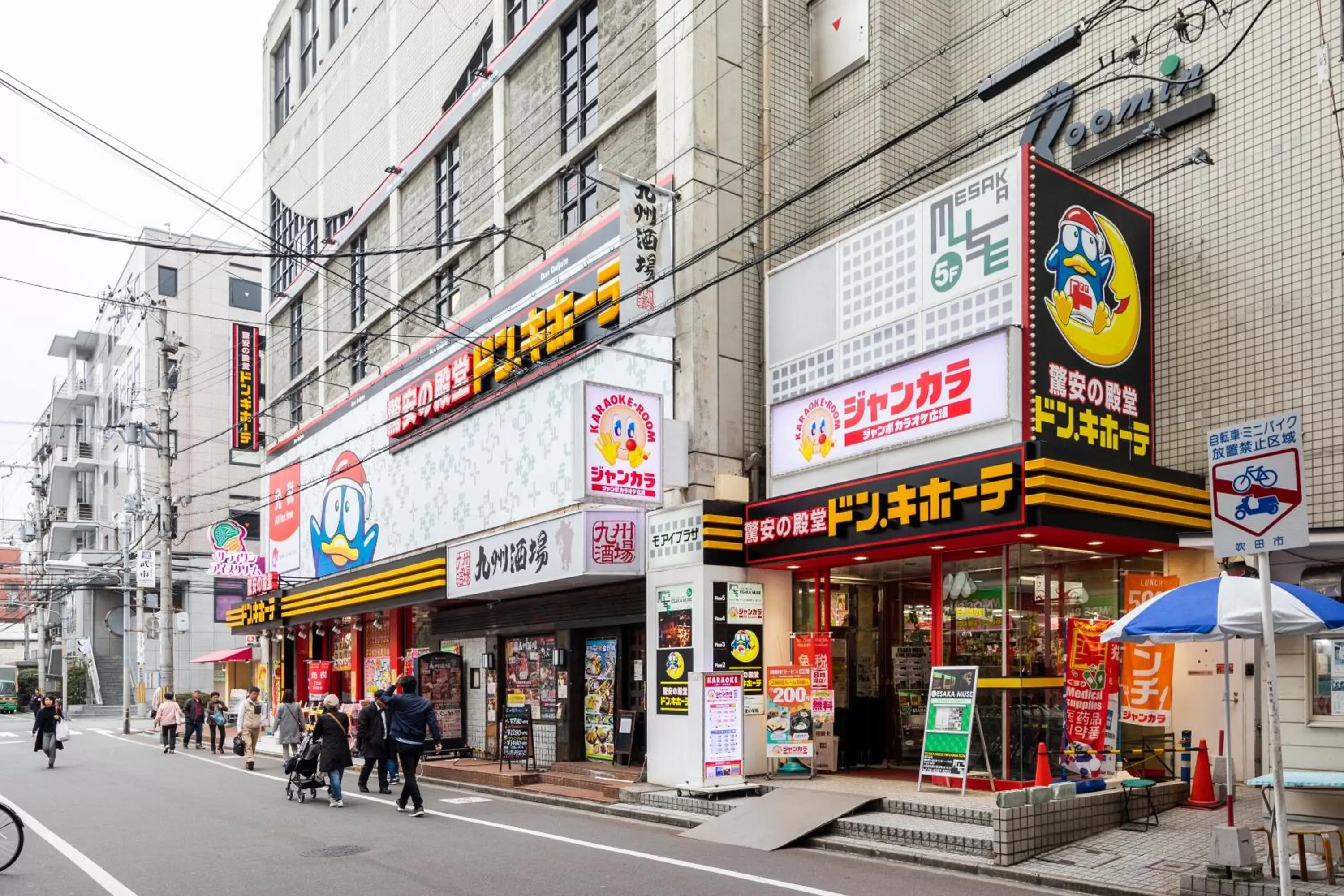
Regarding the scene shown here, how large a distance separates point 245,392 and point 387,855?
2684 cm

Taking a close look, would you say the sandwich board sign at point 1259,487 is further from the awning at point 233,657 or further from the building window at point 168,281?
the building window at point 168,281

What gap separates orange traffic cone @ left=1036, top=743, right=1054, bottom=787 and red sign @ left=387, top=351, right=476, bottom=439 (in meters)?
14.6

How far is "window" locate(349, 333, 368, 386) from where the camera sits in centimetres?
3078

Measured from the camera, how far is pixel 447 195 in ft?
89.6

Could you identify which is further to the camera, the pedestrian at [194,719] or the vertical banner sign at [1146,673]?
the pedestrian at [194,719]

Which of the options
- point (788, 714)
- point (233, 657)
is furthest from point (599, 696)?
point (233, 657)

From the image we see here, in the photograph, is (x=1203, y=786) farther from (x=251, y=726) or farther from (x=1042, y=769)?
(x=251, y=726)

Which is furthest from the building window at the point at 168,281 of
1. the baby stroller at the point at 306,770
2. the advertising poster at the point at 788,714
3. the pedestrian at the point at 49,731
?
the advertising poster at the point at 788,714

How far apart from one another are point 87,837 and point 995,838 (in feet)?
33.1

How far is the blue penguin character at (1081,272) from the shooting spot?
45.1 feet

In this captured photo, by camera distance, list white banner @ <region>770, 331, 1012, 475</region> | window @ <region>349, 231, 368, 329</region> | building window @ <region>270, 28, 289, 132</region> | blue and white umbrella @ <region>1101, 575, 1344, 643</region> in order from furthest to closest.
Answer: building window @ <region>270, 28, 289, 132</region>, window @ <region>349, 231, 368, 329</region>, white banner @ <region>770, 331, 1012, 475</region>, blue and white umbrella @ <region>1101, 575, 1344, 643</region>

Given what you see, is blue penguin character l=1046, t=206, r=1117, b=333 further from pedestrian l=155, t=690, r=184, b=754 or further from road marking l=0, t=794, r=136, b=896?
pedestrian l=155, t=690, r=184, b=754

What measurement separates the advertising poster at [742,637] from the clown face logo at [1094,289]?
582 centimetres

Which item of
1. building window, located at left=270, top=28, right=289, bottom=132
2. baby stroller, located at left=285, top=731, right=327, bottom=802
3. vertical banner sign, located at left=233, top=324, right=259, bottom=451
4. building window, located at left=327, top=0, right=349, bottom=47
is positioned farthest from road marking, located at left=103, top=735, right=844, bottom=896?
building window, located at left=270, top=28, right=289, bottom=132
